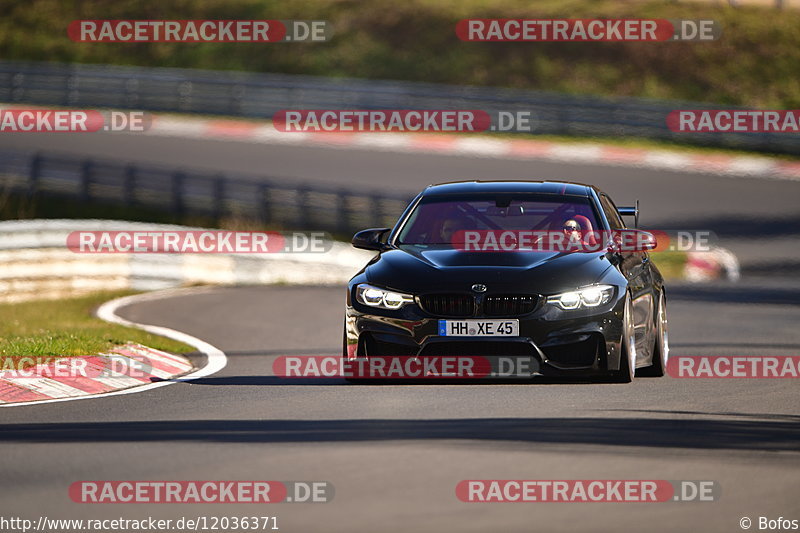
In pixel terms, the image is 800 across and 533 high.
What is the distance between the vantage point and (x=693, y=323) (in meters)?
17.8

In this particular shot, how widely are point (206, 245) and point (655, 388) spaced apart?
12.9m

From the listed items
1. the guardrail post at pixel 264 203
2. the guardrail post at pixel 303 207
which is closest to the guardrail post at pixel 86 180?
the guardrail post at pixel 264 203

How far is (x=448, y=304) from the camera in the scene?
1069cm

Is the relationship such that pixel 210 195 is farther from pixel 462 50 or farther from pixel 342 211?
pixel 462 50

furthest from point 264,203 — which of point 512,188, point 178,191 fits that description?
point 512,188

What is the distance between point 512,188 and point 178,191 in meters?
19.8

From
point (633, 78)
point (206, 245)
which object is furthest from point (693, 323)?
point (633, 78)

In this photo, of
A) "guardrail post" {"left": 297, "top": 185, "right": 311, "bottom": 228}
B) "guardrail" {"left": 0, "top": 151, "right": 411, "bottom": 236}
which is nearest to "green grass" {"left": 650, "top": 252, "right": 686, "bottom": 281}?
"guardrail" {"left": 0, "top": 151, "right": 411, "bottom": 236}

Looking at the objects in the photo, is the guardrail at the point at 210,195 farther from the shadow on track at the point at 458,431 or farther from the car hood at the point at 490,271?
the shadow on track at the point at 458,431

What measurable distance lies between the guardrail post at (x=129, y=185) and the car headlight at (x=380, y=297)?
817 inches

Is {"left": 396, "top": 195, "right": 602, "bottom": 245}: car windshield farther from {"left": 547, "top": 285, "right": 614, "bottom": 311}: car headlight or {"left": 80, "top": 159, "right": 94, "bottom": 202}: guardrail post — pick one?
{"left": 80, "top": 159, "right": 94, "bottom": 202}: guardrail post

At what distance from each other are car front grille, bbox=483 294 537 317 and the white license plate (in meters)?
0.08

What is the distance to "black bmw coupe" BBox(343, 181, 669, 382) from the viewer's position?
1060cm

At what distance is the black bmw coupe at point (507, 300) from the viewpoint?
10.6 m
